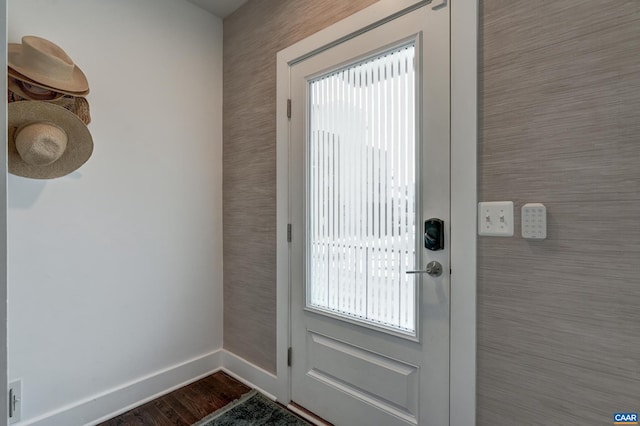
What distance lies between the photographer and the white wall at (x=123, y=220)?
153 cm

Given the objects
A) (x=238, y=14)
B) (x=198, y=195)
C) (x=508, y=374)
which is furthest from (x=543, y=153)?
(x=238, y=14)

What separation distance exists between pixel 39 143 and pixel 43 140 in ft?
0.07

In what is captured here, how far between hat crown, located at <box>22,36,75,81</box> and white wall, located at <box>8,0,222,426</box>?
0.17m

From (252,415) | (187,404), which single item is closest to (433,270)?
(252,415)

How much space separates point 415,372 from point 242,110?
193 cm

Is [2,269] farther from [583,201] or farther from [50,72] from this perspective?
[583,201]

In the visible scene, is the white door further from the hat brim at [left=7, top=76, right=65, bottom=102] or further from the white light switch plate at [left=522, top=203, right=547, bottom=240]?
the hat brim at [left=7, top=76, right=65, bottom=102]

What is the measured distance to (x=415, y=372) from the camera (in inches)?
52.8

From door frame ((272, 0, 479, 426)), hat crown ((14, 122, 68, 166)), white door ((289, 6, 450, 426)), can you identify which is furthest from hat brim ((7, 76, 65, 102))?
door frame ((272, 0, 479, 426))

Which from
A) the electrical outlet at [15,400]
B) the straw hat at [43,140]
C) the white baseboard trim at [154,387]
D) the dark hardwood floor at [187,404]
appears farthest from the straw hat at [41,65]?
the dark hardwood floor at [187,404]

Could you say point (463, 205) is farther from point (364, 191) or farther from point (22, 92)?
point (22, 92)

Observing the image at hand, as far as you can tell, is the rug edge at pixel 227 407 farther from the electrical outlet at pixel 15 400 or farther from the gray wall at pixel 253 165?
the electrical outlet at pixel 15 400

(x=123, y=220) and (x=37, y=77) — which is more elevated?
(x=37, y=77)

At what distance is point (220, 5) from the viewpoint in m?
2.16
